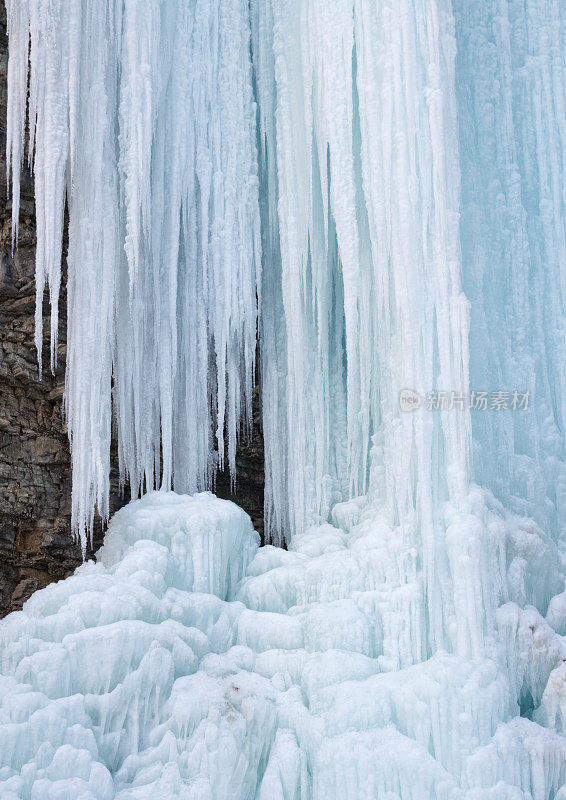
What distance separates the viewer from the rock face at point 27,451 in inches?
304

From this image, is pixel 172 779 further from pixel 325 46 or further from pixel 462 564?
pixel 325 46

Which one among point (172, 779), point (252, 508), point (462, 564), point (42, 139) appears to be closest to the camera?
point (172, 779)

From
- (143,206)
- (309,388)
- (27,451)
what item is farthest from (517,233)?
(27,451)

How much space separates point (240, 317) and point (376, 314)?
3.59ft

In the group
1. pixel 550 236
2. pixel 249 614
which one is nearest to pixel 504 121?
pixel 550 236

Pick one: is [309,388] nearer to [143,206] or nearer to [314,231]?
[314,231]

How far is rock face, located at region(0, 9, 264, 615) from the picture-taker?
25.3 feet

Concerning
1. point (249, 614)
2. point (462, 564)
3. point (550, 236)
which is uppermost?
point (550, 236)

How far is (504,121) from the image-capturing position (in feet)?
20.8

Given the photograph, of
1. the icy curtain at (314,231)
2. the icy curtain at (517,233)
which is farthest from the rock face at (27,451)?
the icy curtain at (517,233)

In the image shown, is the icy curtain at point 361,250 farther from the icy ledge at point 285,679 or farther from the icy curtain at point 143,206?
the icy ledge at point 285,679

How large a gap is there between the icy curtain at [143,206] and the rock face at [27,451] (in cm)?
145

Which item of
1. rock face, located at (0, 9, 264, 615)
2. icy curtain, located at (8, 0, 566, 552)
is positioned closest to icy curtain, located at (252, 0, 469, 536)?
icy curtain, located at (8, 0, 566, 552)

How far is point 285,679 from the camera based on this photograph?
4.70 metres
